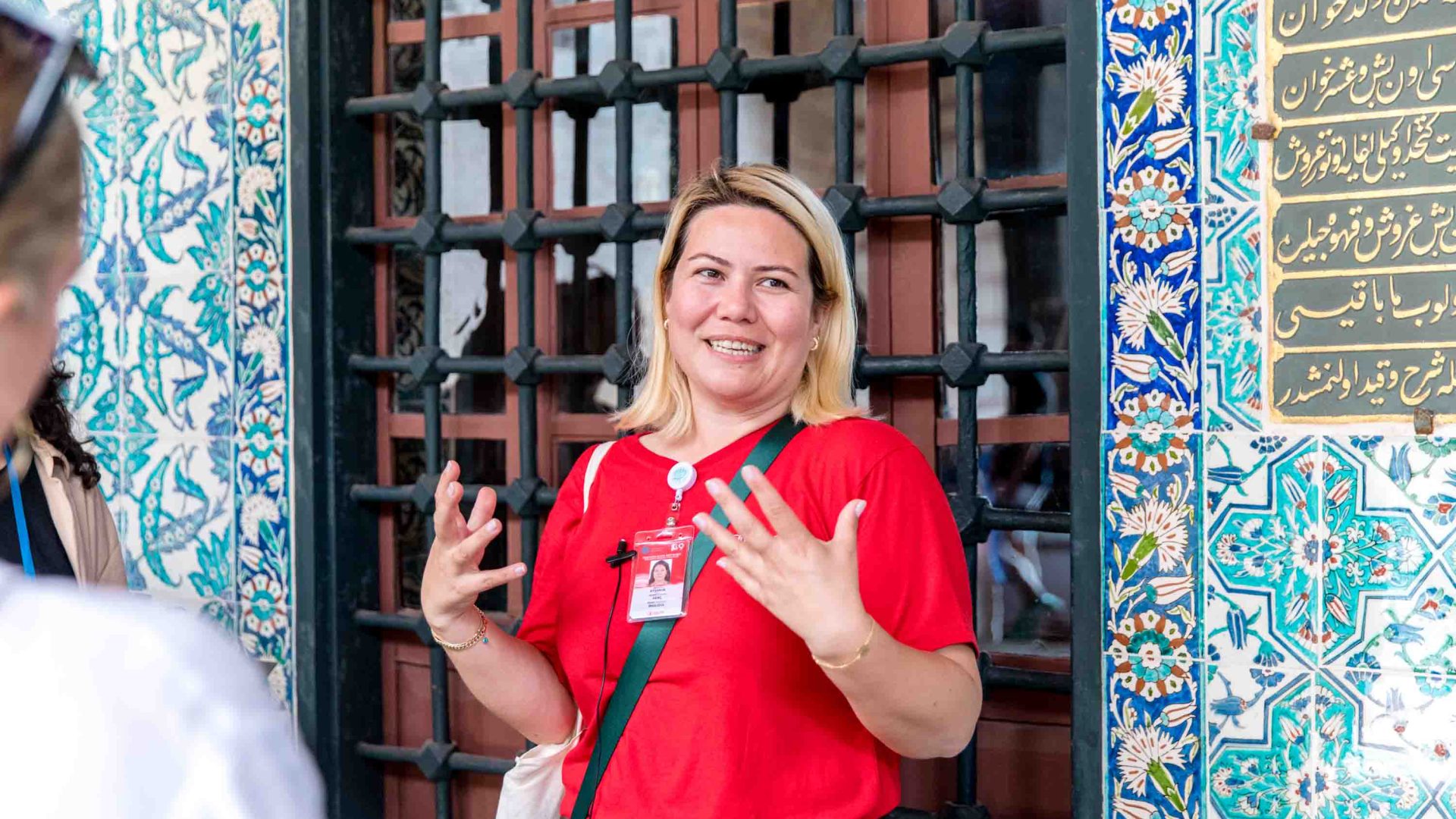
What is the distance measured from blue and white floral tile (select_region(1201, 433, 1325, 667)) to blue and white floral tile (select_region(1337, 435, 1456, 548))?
0.06 metres

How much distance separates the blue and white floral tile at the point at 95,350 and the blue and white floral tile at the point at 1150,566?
66.1 inches

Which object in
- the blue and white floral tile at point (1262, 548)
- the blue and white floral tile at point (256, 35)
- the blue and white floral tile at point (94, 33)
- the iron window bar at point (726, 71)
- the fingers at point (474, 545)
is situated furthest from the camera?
the blue and white floral tile at point (94, 33)

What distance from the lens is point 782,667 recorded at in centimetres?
120

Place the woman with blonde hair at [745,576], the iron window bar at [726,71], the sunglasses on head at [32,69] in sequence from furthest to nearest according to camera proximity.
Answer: the iron window bar at [726,71] → the woman with blonde hair at [745,576] → the sunglasses on head at [32,69]

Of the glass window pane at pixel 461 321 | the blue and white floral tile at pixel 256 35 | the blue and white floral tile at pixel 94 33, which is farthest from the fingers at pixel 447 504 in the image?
the blue and white floral tile at pixel 94 33

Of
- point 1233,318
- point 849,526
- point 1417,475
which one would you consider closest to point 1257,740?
point 1417,475

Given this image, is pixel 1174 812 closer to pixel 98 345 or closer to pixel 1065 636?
pixel 1065 636

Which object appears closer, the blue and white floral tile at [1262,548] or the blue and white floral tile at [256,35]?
the blue and white floral tile at [1262,548]

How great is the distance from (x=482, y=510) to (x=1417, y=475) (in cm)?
104

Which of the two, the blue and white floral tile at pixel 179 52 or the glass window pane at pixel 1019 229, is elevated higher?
the blue and white floral tile at pixel 179 52

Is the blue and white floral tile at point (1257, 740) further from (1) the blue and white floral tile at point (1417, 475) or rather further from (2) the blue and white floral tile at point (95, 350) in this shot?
(2) the blue and white floral tile at point (95, 350)

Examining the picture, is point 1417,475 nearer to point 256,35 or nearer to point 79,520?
point 79,520

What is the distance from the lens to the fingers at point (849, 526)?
3.34 ft


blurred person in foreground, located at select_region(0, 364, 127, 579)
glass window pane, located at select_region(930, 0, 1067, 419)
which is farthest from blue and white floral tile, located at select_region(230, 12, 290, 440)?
glass window pane, located at select_region(930, 0, 1067, 419)
